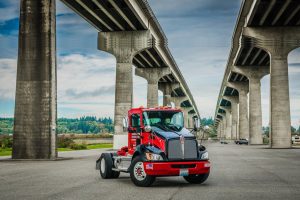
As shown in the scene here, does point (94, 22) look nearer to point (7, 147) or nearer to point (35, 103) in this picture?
point (7, 147)

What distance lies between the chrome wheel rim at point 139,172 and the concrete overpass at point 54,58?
1560cm

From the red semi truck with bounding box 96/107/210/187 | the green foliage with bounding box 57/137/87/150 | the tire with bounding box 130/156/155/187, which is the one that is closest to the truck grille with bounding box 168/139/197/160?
the red semi truck with bounding box 96/107/210/187

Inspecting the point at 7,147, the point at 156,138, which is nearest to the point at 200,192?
the point at 156,138

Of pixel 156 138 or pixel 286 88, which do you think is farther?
pixel 286 88

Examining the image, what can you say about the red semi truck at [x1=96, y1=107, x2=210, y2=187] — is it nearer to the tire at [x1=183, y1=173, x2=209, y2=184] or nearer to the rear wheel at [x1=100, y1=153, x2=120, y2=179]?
the tire at [x1=183, y1=173, x2=209, y2=184]

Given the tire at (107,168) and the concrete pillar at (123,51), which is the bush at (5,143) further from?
the tire at (107,168)

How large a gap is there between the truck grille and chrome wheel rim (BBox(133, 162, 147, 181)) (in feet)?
2.94

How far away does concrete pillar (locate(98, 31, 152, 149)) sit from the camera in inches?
1964

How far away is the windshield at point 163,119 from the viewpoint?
48.0 feet

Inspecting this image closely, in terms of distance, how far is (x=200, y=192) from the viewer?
12180mm

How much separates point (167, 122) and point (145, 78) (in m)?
64.9

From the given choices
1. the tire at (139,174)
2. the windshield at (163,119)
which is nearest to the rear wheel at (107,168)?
the windshield at (163,119)

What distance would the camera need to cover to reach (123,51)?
51312 millimetres

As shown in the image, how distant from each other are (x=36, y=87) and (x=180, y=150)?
17.2 meters
